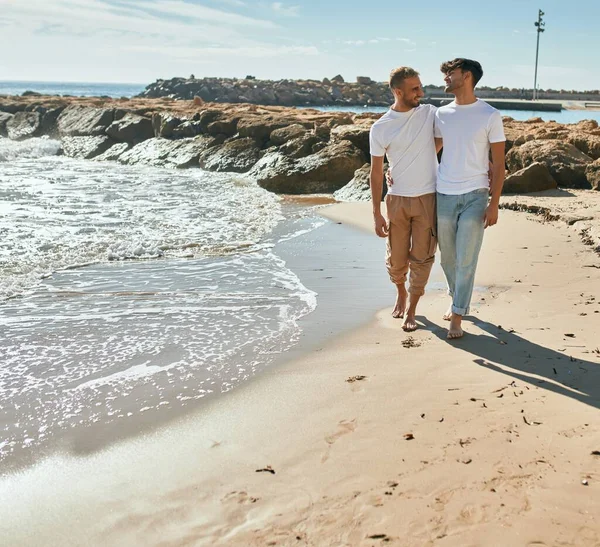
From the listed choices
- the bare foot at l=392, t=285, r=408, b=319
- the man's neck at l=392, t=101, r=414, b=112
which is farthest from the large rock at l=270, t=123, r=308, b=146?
the man's neck at l=392, t=101, r=414, b=112

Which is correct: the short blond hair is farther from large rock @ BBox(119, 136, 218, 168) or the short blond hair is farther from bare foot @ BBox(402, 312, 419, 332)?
large rock @ BBox(119, 136, 218, 168)

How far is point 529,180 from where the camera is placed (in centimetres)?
1081

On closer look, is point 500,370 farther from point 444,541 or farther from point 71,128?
point 71,128

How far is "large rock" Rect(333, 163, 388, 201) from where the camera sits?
12.9m

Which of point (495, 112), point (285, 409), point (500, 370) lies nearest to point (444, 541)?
point (285, 409)

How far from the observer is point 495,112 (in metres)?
4.19

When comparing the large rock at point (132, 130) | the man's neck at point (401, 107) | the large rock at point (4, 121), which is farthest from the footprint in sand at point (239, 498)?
the large rock at point (4, 121)

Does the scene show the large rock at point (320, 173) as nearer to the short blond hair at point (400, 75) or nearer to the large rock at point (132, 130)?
the large rock at point (132, 130)

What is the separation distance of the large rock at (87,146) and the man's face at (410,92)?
19929mm

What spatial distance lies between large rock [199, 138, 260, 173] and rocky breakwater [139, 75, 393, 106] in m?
43.8

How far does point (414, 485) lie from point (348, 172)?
12231 mm

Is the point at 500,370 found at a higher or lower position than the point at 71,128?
lower

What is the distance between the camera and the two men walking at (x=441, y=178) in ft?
14.1

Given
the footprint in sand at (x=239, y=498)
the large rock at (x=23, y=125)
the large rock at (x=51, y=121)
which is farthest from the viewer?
the large rock at (x=23, y=125)
